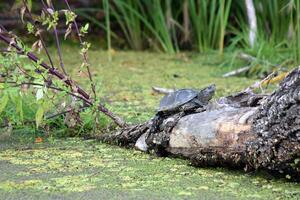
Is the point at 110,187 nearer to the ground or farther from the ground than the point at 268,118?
nearer to the ground

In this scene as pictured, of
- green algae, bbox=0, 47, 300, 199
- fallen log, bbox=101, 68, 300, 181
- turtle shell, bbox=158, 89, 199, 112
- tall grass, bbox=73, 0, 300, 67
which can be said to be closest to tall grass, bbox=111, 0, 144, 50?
tall grass, bbox=73, 0, 300, 67

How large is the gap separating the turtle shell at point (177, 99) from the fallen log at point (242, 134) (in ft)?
0.16

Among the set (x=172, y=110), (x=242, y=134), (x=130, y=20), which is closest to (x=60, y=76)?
(x=172, y=110)

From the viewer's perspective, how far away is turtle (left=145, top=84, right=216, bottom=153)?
177cm

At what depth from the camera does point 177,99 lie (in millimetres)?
1844

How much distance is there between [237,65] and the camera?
362 cm

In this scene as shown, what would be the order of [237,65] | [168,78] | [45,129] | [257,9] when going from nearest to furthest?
1. [45,129]
2. [168,78]
3. [237,65]
4. [257,9]

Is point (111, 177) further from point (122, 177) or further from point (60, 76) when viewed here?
point (60, 76)

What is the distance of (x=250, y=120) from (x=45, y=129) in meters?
0.74

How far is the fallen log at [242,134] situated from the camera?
1.45 metres

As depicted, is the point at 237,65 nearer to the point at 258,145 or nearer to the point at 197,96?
the point at 197,96

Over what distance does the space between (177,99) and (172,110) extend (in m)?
0.04

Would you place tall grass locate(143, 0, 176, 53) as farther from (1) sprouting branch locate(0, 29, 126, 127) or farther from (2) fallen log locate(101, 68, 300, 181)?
(2) fallen log locate(101, 68, 300, 181)

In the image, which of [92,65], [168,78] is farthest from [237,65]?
[92,65]
